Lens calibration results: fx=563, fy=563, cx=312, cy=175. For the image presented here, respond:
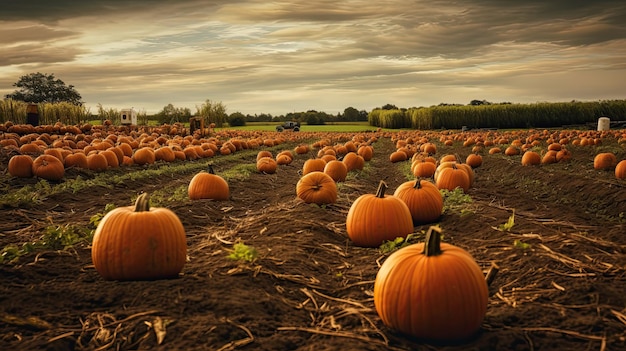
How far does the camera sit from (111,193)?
440 inches

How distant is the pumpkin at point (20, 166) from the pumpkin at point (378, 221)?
9043mm

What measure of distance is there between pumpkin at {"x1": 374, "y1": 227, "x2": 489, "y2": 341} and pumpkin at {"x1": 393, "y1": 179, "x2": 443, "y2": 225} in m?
3.68

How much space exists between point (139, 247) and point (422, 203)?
402cm

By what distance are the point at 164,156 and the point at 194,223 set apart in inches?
403

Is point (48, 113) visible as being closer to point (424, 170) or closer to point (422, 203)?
point (424, 170)

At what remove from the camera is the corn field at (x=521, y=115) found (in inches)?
1896

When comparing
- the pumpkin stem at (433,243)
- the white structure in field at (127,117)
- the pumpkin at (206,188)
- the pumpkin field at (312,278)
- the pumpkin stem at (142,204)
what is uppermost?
the white structure in field at (127,117)

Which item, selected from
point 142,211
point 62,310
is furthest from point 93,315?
point 142,211

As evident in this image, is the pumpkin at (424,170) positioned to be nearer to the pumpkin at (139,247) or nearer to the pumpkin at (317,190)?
the pumpkin at (317,190)

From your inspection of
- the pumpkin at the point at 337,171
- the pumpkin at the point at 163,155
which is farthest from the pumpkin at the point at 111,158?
the pumpkin at the point at 337,171

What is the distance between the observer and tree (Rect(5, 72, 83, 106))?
68.4 meters

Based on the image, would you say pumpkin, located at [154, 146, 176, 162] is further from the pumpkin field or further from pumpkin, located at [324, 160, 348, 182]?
the pumpkin field

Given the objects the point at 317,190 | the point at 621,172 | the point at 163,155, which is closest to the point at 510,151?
the point at 621,172

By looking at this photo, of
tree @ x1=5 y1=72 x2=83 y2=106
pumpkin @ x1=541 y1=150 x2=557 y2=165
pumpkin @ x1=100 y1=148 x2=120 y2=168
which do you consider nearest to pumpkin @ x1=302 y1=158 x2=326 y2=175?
pumpkin @ x1=100 y1=148 x2=120 y2=168
